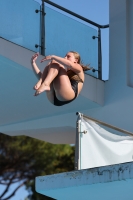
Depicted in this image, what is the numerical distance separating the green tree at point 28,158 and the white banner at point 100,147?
58.5ft

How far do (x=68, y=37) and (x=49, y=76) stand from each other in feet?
14.3

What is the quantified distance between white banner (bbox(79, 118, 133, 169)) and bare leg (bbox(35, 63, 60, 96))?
1728 mm

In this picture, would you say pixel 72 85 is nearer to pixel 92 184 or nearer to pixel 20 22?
pixel 92 184

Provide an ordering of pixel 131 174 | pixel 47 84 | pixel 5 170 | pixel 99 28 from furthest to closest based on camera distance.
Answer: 1. pixel 5 170
2. pixel 99 28
3. pixel 131 174
4. pixel 47 84

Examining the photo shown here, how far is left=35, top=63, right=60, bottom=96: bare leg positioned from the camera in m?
7.31

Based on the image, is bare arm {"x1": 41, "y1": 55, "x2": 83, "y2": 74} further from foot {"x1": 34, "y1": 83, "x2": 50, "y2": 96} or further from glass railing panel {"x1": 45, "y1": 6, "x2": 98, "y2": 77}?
glass railing panel {"x1": 45, "y1": 6, "x2": 98, "y2": 77}

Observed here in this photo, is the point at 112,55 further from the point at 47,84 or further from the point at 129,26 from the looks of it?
the point at 47,84

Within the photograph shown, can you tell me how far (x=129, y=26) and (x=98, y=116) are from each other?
6.91 ft

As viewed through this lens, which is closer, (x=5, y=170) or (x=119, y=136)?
(x=119, y=136)

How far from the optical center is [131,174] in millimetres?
8102

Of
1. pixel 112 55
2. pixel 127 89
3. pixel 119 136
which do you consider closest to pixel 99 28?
pixel 112 55

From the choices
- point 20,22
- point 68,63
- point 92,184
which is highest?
point 20,22

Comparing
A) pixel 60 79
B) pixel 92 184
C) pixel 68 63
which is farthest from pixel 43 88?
pixel 92 184

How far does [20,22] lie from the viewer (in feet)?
35.0
